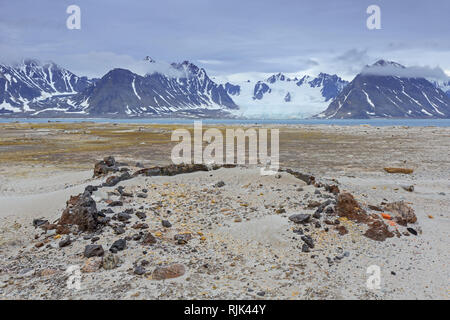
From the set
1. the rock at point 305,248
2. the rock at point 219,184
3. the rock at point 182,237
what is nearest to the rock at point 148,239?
the rock at point 182,237

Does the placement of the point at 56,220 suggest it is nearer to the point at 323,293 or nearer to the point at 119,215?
the point at 119,215

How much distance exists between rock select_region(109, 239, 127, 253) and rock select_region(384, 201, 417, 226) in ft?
33.6

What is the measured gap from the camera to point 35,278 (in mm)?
9141

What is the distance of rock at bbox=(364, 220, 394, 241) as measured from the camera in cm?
1129

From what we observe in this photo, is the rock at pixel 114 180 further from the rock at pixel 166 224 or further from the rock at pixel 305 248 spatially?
the rock at pixel 305 248

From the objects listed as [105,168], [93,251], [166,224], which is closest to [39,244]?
[93,251]

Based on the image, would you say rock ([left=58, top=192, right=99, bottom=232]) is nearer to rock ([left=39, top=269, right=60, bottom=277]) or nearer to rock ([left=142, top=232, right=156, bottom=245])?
rock ([left=142, top=232, right=156, bottom=245])

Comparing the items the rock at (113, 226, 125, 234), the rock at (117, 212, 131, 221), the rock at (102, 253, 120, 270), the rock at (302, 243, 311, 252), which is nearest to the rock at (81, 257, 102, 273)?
the rock at (102, 253, 120, 270)

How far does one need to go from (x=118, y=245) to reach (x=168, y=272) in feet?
7.72

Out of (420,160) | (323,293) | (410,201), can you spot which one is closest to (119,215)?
(323,293)

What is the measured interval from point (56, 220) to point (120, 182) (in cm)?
412

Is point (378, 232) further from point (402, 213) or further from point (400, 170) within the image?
point (400, 170)

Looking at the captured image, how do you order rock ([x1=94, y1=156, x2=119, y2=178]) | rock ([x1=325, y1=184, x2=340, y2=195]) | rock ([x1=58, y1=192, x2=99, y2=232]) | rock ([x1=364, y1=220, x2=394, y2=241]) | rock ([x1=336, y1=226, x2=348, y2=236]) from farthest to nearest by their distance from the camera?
rock ([x1=94, y1=156, x2=119, y2=178]) → rock ([x1=325, y1=184, x2=340, y2=195]) → rock ([x1=58, y1=192, x2=99, y2=232]) → rock ([x1=336, y1=226, x2=348, y2=236]) → rock ([x1=364, y1=220, x2=394, y2=241])

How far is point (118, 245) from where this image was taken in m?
10.5
